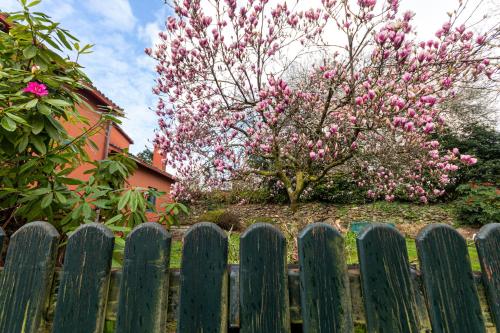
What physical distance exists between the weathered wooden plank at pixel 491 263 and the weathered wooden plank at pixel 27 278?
4.94 feet

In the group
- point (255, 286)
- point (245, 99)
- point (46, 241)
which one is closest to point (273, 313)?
point (255, 286)

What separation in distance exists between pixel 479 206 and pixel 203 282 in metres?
10.1

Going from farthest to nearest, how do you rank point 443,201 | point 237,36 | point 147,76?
point 443,201, point 147,76, point 237,36

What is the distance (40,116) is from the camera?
1.51m

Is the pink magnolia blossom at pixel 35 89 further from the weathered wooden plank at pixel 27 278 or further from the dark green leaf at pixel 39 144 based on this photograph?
the weathered wooden plank at pixel 27 278

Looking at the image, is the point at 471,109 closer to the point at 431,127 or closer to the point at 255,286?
the point at 431,127

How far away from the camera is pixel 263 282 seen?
84 centimetres

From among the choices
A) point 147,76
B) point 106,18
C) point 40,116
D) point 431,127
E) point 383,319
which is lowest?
point 383,319

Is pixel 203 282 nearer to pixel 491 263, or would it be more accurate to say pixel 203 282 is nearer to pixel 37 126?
pixel 491 263

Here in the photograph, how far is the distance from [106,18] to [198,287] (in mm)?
6288

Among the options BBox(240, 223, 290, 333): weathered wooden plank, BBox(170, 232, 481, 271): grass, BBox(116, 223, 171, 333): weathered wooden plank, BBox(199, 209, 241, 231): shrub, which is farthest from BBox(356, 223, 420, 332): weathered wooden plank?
BBox(199, 209, 241, 231): shrub

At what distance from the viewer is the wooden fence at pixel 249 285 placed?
821 mm

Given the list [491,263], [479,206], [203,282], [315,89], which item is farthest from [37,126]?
[479,206]

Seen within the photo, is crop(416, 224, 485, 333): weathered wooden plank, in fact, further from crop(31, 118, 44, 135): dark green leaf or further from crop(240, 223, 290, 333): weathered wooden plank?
Answer: crop(31, 118, 44, 135): dark green leaf
